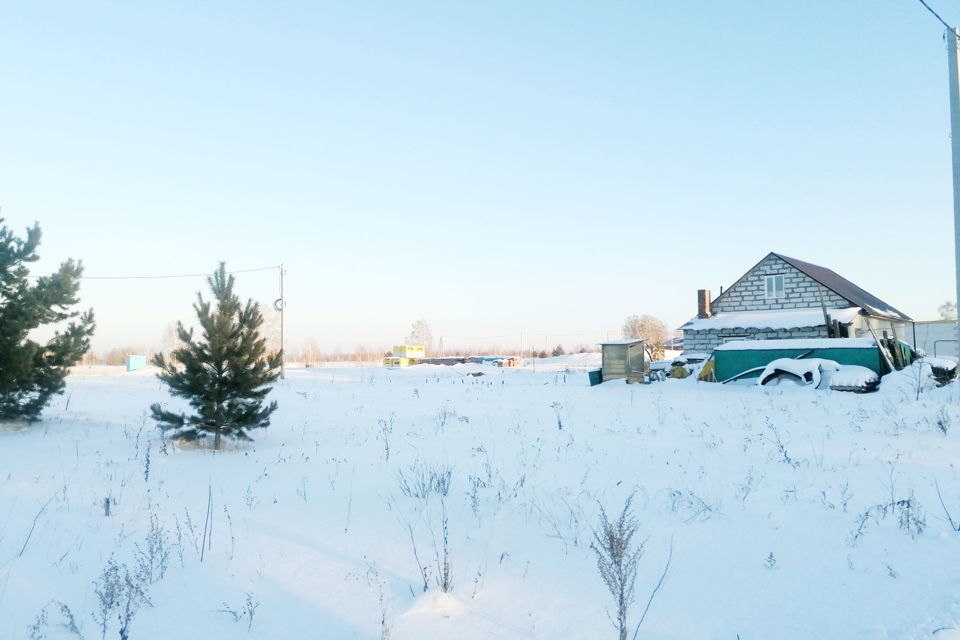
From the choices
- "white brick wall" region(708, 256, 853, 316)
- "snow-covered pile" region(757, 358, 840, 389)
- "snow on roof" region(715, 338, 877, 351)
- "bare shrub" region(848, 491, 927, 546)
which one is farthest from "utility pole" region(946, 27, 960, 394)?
"white brick wall" region(708, 256, 853, 316)

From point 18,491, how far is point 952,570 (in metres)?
7.97

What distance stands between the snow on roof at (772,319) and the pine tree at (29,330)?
23667mm

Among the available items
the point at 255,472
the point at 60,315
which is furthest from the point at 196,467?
the point at 60,315

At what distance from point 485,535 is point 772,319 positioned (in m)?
25.0

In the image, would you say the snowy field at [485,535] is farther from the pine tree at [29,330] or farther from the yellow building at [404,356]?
the yellow building at [404,356]

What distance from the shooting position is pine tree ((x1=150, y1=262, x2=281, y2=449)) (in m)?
9.32

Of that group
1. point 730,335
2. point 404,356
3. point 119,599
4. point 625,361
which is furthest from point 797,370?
point 404,356

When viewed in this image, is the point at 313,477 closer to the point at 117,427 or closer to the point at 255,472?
the point at 255,472

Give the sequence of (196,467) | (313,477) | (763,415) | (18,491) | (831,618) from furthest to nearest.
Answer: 1. (763,415)
2. (196,467)
3. (313,477)
4. (18,491)
5. (831,618)

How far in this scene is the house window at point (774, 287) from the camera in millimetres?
27641

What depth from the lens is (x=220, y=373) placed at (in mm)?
9477

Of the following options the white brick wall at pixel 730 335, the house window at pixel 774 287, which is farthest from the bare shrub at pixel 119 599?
the house window at pixel 774 287

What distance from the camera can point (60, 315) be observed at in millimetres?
11609

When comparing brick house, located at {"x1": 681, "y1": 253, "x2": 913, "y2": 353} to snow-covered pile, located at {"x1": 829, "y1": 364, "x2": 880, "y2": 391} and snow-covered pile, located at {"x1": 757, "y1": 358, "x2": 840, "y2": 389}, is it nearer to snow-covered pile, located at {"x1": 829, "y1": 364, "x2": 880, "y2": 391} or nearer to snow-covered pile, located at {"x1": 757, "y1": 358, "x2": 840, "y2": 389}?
snow-covered pile, located at {"x1": 757, "y1": 358, "x2": 840, "y2": 389}
